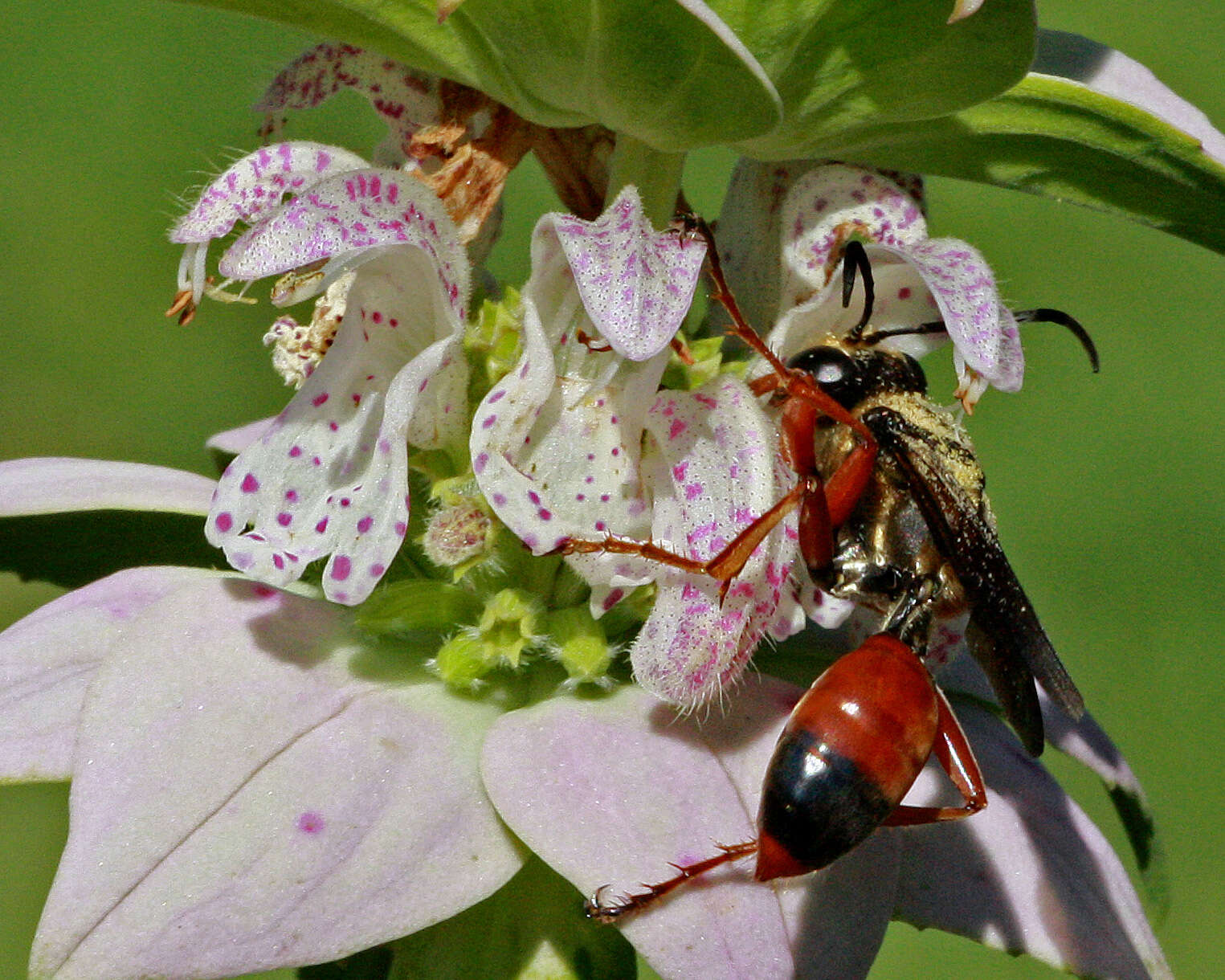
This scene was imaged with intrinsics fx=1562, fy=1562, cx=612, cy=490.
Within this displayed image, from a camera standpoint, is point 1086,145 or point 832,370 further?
point 832,370

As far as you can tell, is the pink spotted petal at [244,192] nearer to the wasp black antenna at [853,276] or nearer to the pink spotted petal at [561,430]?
the pink spotted petal at [561,430]

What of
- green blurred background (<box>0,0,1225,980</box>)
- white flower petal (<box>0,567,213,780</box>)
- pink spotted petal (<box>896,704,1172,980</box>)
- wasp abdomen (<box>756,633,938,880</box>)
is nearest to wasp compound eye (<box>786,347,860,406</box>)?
wasp abdomen (<box>756,633,938,880</box>)

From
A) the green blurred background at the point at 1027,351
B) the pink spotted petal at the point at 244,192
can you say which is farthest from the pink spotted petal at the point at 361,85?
the green blurred background at the point at 1027,351

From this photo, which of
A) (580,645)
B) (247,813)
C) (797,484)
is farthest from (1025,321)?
(247,813)

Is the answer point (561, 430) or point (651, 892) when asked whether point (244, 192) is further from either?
point (651, 892)

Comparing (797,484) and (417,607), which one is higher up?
(797,484)

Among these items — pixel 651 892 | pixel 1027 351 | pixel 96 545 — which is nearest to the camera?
pixel 651 892

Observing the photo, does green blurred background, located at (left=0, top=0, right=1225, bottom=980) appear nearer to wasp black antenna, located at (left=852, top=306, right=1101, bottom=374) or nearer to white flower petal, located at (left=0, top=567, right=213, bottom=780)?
white flower petal, located at (left=0, top=567, right=213, bottom=780)

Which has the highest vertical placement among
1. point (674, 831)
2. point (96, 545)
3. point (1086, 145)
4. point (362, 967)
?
point (1086, 145)
